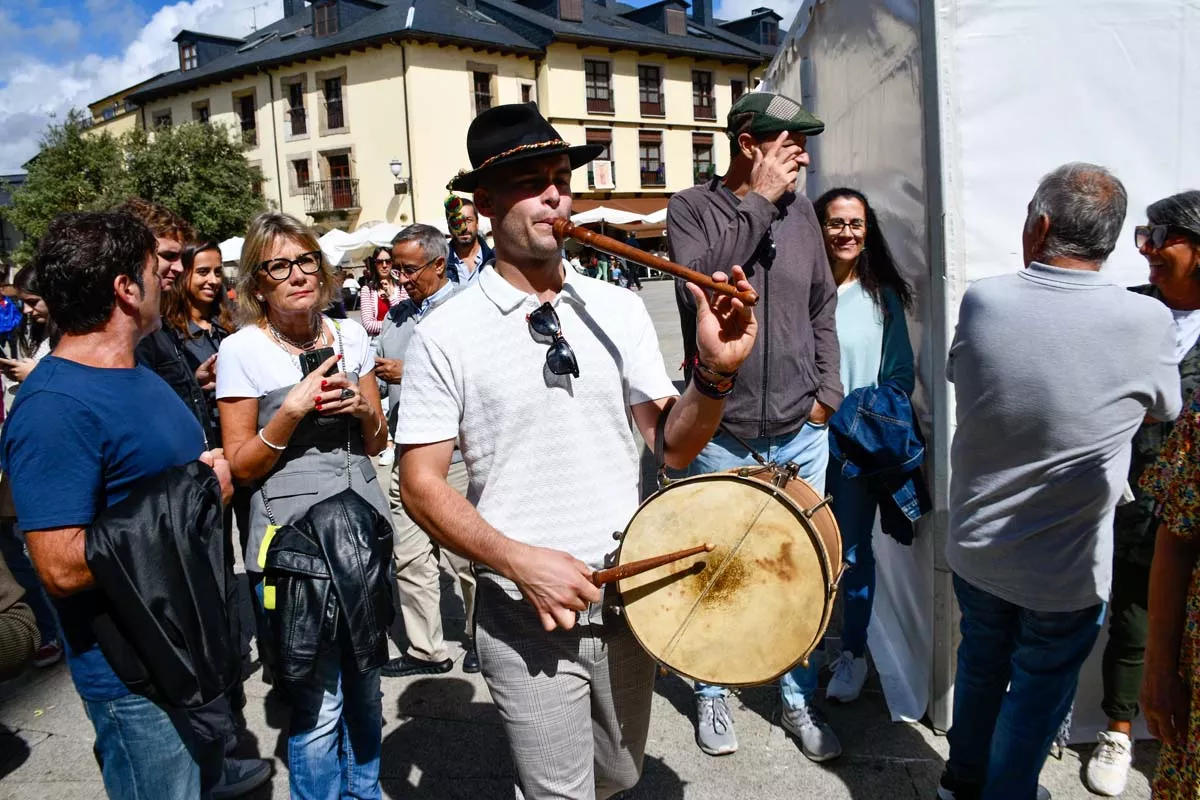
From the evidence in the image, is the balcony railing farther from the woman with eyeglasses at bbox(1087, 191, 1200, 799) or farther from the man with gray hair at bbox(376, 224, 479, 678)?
the woman with eyeglasses at bbox(1087, 191, 1200, 799)

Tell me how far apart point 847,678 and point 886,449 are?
1.01 m

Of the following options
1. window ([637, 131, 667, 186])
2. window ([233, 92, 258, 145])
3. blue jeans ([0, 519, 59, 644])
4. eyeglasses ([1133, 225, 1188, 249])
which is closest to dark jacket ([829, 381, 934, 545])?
eyeglasses ([1133, 225, 1188, 249])

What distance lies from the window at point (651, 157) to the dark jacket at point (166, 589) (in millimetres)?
37595

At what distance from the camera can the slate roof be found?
34.0 meters

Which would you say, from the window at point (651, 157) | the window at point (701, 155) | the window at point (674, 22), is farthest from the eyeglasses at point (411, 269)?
the window at point (674, 22)

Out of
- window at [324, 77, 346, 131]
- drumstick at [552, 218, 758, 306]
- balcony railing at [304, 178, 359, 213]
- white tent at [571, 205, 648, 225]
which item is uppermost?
window at [324, 77, 346, 131]

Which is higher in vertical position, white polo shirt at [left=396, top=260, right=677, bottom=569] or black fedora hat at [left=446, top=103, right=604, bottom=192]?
black fedora hat at [left=446, top=103, right=604, bottom=192]

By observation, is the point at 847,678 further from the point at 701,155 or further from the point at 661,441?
the point at 701,155

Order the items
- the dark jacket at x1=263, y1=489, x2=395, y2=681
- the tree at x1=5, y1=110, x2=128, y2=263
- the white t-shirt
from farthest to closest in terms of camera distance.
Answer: the tree at x1=5, y1=110, x2=128, y2=263, the white t-shirt, the dark jacket at x1=263, y1=489, x2=395, y2=681

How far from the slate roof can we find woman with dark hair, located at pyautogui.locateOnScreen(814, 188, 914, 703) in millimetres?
32643

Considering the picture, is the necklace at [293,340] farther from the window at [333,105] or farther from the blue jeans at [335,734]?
the window at [333,105]

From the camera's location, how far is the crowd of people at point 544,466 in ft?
6.27

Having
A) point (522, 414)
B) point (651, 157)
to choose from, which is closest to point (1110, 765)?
point (522, 414)

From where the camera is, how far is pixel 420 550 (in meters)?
4.00
